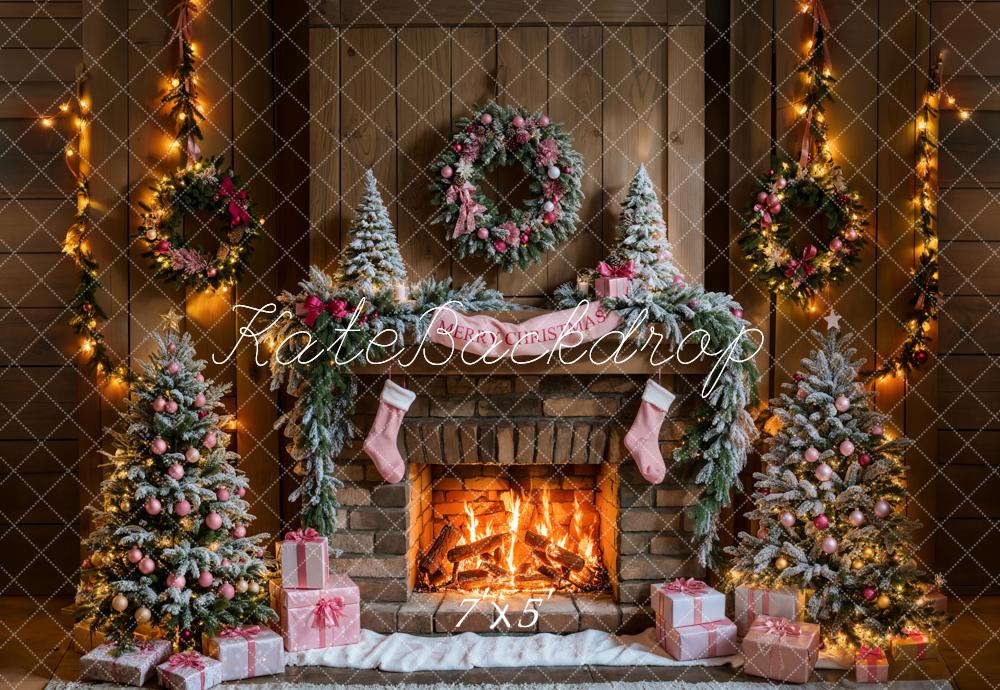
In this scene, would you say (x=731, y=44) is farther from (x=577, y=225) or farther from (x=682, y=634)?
(x=682, y=634)

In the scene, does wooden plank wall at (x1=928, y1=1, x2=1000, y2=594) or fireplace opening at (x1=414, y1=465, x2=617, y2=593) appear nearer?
fireplace opening at (x1=414, y1=465, x2=617, y2=593)

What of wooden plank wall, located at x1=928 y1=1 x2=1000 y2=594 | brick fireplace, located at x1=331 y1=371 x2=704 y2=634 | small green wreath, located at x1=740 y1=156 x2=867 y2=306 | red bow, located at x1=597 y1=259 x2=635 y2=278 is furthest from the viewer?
wooden plank wall, located at x1=928 y1=1 x2=1000 y2=594

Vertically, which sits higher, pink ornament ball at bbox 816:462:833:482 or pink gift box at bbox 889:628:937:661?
pink ornament ball at bbox 816:462:833:482

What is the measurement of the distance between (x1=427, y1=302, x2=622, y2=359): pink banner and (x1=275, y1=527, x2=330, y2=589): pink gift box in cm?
100

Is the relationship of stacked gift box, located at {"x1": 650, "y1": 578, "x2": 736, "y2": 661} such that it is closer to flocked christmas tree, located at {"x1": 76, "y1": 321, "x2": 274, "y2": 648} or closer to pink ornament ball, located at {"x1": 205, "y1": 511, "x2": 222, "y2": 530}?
flocked christmas tree, located at {"x1": 76, "y1": 321, "x2": 274, "y2": 648}

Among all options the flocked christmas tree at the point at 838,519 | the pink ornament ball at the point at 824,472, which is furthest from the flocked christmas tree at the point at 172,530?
the pink ornament ball at the point at 824,472

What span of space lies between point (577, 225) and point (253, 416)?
178 centimetres

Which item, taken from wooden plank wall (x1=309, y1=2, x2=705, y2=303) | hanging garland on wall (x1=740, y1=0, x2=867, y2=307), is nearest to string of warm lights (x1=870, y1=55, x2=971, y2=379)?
hanging garland on wall (x1=740, y1=0, x2=867, y2=307)

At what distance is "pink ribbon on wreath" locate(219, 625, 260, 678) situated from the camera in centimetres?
412

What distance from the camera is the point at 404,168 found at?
184 inches

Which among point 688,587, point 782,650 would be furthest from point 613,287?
point 782,650

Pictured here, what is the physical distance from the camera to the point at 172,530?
14.0ft

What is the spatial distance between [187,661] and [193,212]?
2.03 metres

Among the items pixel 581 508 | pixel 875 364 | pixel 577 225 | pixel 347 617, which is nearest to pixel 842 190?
pixel 875 364
